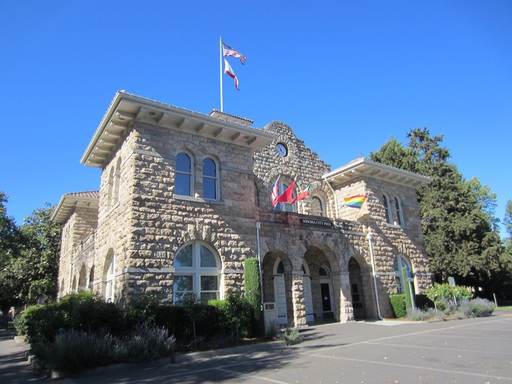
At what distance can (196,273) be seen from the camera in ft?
44.3

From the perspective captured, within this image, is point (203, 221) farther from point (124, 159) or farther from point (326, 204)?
point (326, 204)

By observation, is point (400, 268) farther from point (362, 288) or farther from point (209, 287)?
point (209, 287)

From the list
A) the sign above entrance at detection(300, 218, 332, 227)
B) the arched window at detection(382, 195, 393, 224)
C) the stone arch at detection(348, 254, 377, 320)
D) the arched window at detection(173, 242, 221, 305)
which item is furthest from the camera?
the arched window at detection(382, 195, 393, 224)

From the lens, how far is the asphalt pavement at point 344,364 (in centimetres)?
684

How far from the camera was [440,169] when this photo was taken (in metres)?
34.1

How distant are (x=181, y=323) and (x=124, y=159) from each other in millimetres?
6472

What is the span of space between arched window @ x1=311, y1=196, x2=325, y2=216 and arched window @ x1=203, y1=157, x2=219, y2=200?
8.40 metres

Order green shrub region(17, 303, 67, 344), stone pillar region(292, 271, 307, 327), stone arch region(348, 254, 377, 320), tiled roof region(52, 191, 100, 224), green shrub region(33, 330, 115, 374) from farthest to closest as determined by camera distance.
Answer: tiled roof region(52, 191, 100, 224)
stone arch region(348, 254, 377, 320)
stone pillar region(292, 271, 307, 327)
green shrub region(17, 303, 67, 344)
green shrub region(33, 330, 115, 374)

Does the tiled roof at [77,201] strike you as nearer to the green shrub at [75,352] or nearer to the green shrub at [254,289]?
the green shrub at [254,289]

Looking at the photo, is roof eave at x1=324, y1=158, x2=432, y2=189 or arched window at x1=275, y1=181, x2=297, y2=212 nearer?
arched window at x1=275, y1=181, x2=297, y2=212

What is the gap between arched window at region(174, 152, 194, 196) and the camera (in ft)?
46.4

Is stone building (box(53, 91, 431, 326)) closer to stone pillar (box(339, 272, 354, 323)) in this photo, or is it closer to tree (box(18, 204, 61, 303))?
stone pillar (box(339, 272, 354, 323))

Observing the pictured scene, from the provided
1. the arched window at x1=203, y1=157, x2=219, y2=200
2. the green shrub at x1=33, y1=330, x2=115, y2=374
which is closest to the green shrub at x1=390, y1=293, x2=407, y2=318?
the arched window at x1=203, y1=157, x2=219, y2=200

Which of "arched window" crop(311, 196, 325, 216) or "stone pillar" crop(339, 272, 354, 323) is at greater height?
"arched window" crop(311, 196, 325, 216)
